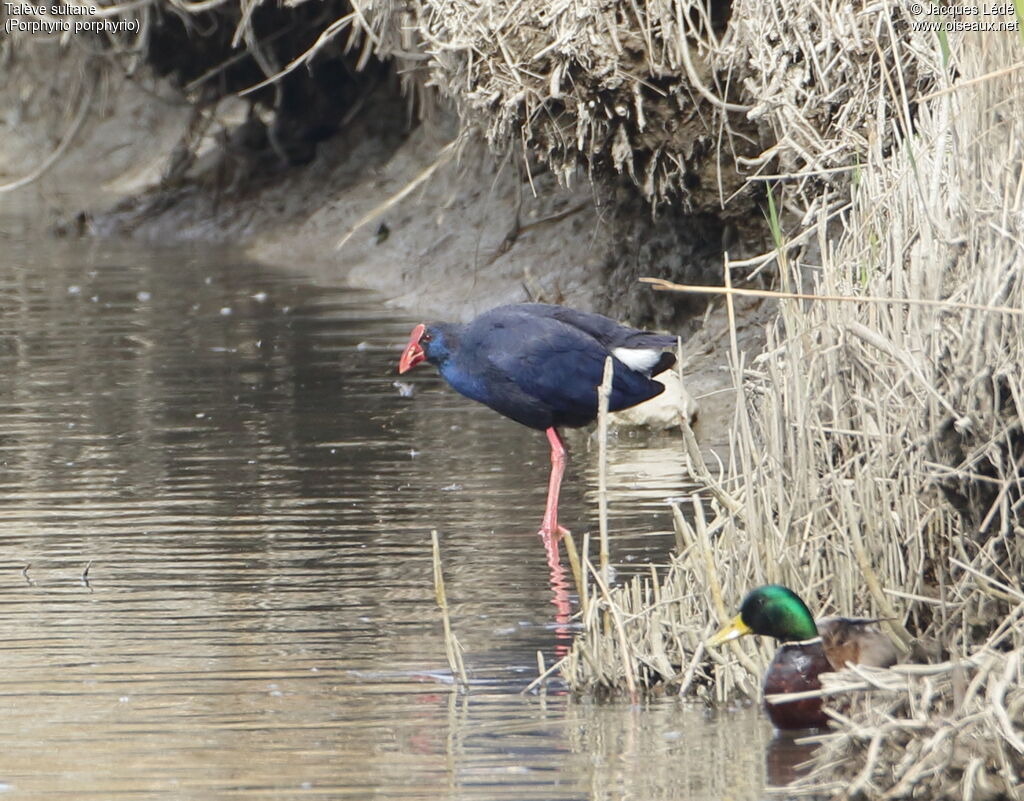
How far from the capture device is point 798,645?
5273 mm

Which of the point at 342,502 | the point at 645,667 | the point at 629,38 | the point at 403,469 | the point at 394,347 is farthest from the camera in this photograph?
the point at 394,347

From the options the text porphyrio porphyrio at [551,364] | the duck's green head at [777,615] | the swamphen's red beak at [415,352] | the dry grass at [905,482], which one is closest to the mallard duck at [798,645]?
the duck's green head at [777,615]

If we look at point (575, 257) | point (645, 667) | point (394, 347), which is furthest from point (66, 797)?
point (575, 257)

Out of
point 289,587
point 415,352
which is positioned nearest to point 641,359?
point 415,352

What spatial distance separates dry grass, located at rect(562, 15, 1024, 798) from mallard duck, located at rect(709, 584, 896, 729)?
0.13m

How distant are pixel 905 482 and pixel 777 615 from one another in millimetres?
574

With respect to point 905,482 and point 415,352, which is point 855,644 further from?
point 415,352

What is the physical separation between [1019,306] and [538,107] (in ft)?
18.8

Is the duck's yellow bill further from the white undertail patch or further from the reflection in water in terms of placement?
the white undertail patch

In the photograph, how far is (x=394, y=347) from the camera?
1259cm

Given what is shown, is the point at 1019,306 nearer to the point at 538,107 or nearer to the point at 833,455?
the point at 833,455

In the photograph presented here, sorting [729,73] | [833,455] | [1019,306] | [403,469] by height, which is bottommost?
[403,469]

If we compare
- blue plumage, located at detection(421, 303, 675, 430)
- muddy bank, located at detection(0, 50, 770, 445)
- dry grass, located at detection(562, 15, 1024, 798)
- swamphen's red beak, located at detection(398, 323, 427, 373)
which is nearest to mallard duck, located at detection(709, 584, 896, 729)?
dry grass, located at detection(562, 15, 1024, 798)

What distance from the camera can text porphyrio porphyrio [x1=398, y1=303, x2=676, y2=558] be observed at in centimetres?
829
